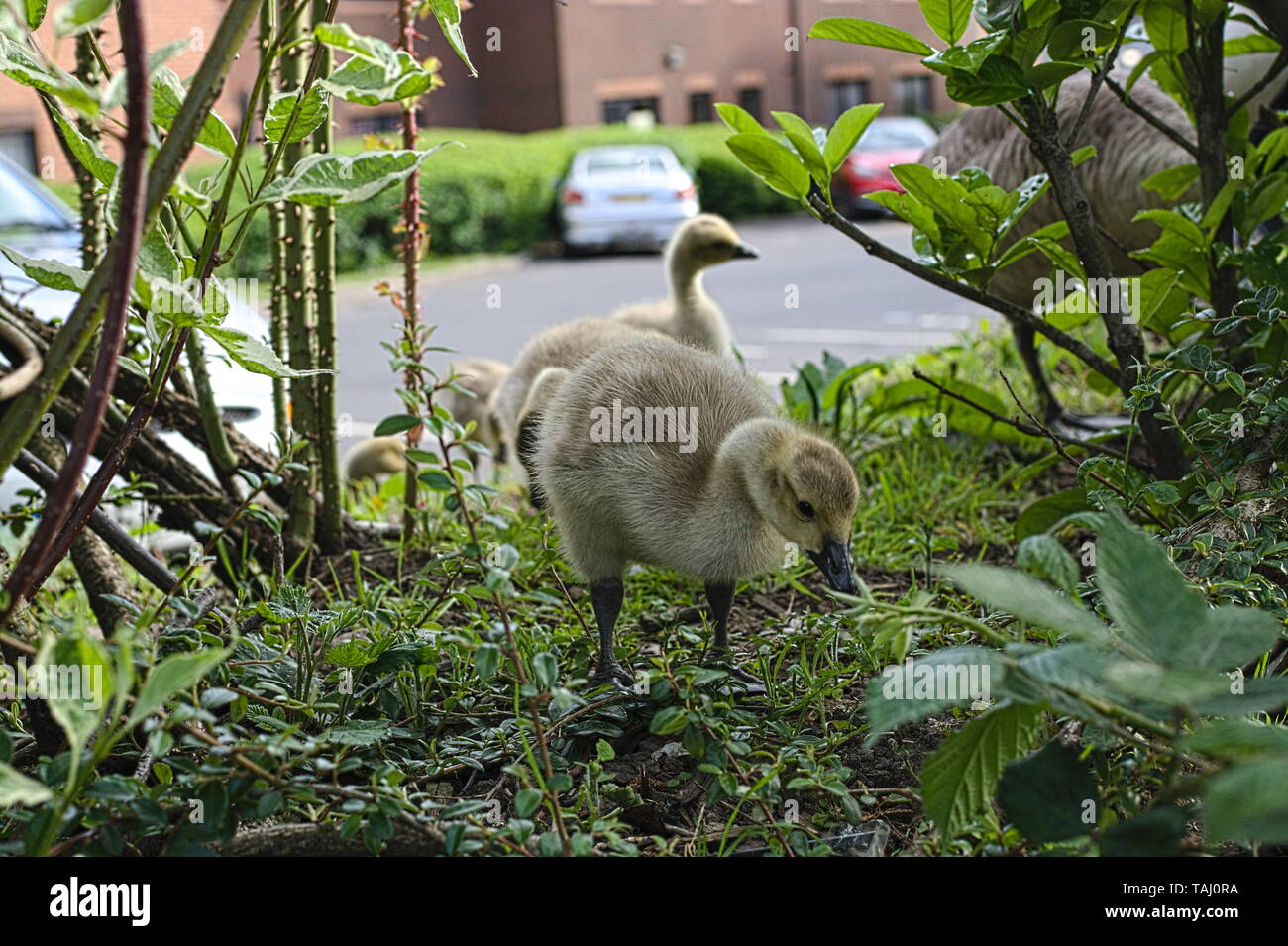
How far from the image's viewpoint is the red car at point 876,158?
24234 mm

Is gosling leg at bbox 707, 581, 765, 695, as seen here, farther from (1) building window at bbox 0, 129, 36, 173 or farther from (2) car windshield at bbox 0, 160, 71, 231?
(1) building window at bbox 0, 129, 36, 173

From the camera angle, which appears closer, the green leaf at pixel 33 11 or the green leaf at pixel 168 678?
the green leaf at pixel 168 678

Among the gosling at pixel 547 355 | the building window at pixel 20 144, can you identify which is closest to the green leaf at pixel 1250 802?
the gosling at pixel 547 355

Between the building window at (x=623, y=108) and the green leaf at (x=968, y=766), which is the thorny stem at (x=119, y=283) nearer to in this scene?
the green leaf at (x=968, y=766)

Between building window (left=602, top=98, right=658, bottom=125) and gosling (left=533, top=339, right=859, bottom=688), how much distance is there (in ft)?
96.8

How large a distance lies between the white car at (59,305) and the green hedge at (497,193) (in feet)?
30.6

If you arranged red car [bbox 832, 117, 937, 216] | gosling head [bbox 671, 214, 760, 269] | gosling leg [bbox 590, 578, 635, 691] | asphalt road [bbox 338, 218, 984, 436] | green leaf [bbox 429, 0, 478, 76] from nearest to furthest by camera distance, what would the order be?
1. green leaf [bbox 429, 0, 478, 76]
2. gosling leg [bbox 590, 578, 635, 691]
3. gosling head [bbox 671, 214, 760, 269]
4. asphalt road [bbox 338, 218, 984, 436]
5. red car [bbox 832, 117, 937, 216]

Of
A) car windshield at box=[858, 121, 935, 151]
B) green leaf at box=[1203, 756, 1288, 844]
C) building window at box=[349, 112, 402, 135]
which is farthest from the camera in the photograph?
building window at box=[349, 112, 402, 135]

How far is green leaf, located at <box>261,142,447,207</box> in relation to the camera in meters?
1.87

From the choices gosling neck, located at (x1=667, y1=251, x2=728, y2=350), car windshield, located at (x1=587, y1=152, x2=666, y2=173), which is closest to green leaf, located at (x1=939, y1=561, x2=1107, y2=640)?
gosling neck, located at (x1=667, y1=251, x2=728, y2=350)

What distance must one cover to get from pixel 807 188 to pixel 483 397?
12.6 feet

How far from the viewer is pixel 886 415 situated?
16.2ft

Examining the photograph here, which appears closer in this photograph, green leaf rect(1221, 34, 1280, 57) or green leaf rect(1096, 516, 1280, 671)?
green leaf rect(1096, 516, 1280, 671)
